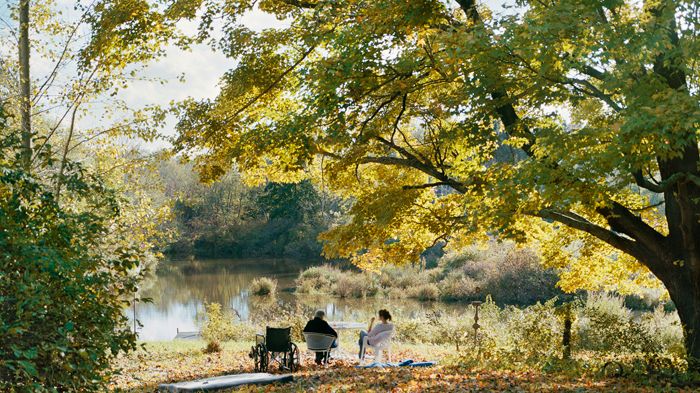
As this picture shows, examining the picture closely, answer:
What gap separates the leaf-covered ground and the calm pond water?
5.81m

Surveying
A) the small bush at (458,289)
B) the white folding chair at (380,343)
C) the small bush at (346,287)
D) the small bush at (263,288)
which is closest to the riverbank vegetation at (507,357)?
the white folding chair at (380,343)

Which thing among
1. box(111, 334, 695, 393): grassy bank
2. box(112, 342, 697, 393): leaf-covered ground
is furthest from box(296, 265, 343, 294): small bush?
box(112, 342, 697, 393): leaf-covered ground

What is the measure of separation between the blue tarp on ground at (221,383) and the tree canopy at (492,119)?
2.42 meters

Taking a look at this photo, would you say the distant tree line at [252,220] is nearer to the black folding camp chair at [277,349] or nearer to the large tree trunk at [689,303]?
the black folding camp chair at [277,349]

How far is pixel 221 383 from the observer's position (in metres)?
7.83

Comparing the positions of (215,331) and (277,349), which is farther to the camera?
(215,331)

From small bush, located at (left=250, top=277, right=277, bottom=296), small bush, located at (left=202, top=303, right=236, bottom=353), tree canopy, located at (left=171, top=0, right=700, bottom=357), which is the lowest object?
small bush, located at (left=202, top=303, right=236, bottom=353)

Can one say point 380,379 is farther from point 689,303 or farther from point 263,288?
point 263,288

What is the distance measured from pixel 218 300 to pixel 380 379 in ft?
69.8

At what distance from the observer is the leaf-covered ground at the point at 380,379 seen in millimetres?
7551

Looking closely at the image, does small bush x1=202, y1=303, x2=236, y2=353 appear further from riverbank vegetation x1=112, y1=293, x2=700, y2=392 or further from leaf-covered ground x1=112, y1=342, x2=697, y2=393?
leaf-covered ground x1=112, y1=342, x2=697, y2=393

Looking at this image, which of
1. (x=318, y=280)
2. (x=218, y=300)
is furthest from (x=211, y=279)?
(x=218, y=300)

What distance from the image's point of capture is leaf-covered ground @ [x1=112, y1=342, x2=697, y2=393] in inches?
297

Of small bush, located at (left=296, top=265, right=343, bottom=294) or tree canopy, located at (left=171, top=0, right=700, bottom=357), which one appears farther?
small bush, located at (left=296, top=265, right=343, bottom=294)
